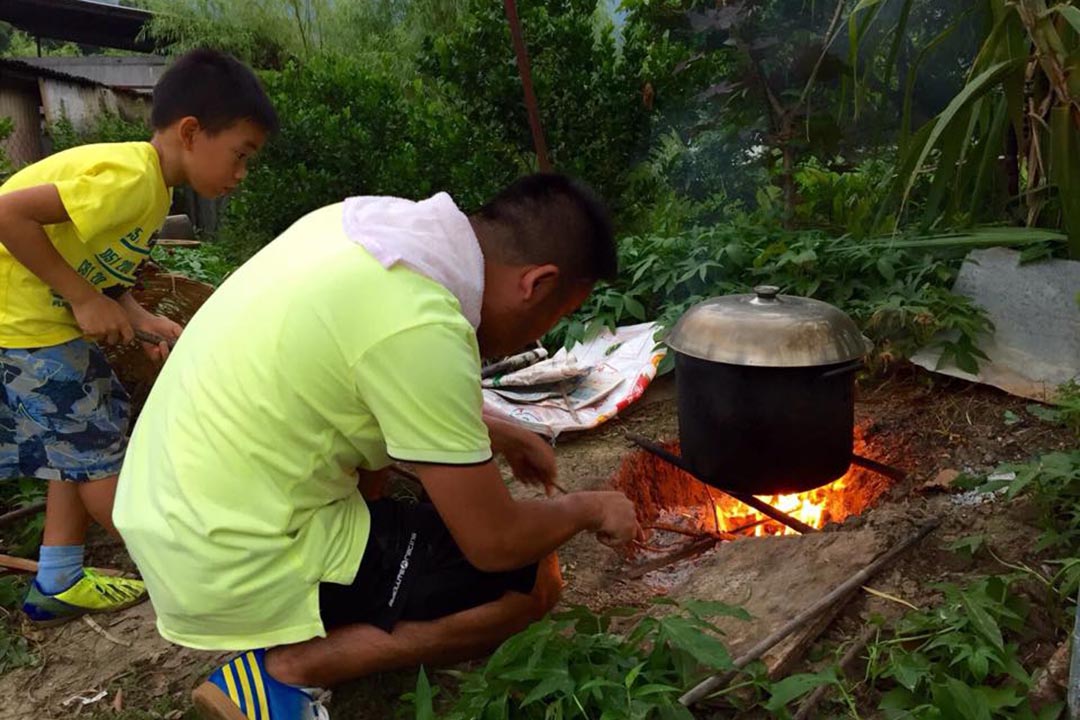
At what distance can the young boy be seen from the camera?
2.38 m

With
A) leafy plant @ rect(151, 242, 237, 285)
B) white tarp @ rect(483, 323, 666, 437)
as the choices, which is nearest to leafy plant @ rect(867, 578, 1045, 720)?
white tarp @ rect(483, 323, 666, 437)

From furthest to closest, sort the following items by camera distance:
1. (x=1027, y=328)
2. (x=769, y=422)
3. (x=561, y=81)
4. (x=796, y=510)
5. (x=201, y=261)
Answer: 1. (x=201, y=261)
2. (x=561, y=81)
3. (x=1027, y=328)
4. (x=796, y=510)
5. (x=769, y=422)

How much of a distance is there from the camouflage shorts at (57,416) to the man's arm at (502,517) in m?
1.58

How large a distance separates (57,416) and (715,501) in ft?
8.00

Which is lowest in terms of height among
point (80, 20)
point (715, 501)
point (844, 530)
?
point (715, 501)

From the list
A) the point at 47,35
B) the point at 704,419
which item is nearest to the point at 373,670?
the point at 704,419

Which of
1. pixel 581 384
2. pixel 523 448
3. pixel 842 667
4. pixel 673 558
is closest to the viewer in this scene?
pixel 842 667

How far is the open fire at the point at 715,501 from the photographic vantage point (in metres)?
3.29

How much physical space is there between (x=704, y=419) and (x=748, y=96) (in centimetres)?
371

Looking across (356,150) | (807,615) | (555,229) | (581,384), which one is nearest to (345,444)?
(555,229)

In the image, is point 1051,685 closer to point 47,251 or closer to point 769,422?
point 769,422

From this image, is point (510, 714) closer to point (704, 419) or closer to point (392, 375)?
point (392, 375)

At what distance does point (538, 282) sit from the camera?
1756mm

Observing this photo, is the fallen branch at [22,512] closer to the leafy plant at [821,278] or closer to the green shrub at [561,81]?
the leafy plant at [821,278]
